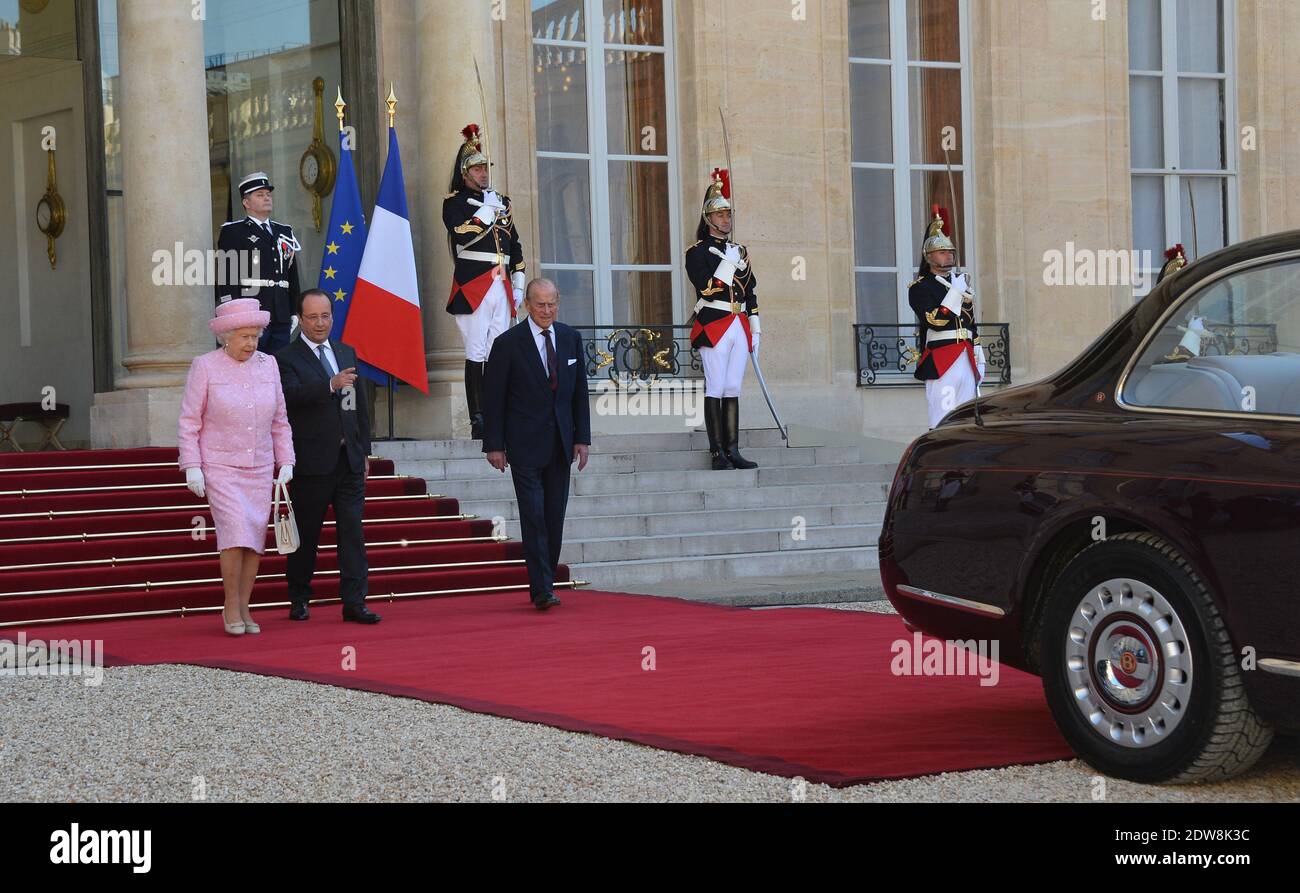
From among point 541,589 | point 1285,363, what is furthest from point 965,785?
point 541,589

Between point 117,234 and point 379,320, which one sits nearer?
point 379,320

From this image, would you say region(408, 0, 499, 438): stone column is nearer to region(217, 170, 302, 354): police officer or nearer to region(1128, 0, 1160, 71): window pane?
region(217, 170, 302, 354): police officer

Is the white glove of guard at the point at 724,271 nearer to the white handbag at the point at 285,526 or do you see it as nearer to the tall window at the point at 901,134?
the tall window at the point at 901,134

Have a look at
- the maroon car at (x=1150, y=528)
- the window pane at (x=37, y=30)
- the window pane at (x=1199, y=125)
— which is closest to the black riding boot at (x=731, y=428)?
the window pane at (x=1199, y=125)

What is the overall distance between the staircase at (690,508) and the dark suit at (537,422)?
Answer: 135 centimetres

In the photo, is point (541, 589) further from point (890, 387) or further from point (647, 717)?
point (890, 387)

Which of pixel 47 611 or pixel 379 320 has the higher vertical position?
pixel 379 320

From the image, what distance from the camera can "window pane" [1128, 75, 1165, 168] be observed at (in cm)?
1858

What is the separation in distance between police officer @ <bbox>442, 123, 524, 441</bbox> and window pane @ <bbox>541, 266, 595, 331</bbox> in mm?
2243

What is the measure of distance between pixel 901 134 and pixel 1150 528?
13.1m

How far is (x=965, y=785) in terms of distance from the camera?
5121 millimetres

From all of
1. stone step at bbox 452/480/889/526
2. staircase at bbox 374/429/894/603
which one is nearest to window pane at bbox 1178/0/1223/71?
staircase at bbox 374/429/894/603
